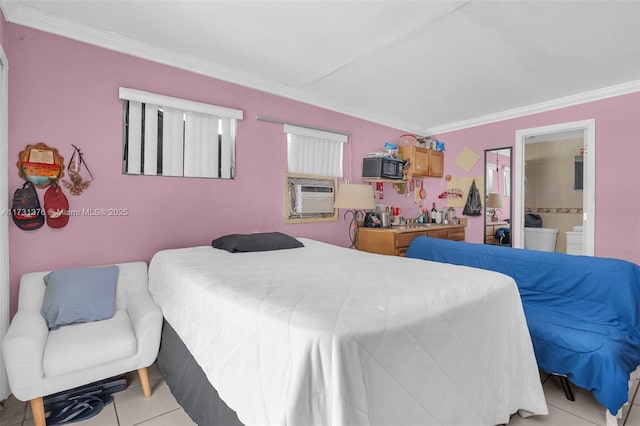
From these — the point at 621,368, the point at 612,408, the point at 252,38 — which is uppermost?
the point at 252,38

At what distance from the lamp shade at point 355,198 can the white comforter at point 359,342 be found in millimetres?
1700

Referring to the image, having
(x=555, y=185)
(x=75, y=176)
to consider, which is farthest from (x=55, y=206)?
(x=555, y=185)

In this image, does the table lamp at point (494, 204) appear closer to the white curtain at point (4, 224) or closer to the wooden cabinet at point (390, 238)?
the wooden cabinet at point (390, 238)

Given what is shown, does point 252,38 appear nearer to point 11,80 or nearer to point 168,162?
point 168,162

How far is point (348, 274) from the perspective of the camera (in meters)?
1.78

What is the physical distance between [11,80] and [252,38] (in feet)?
5.51

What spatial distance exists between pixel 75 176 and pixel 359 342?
249 cm

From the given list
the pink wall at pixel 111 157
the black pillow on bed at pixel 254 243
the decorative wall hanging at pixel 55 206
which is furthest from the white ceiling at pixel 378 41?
the black pillow on bed at pixel 254 243

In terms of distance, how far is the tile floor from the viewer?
1775mm

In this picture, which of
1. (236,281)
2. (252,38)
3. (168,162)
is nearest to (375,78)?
(252,38)

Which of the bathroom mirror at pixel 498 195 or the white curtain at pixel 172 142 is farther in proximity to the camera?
the bathroom mirror at pixel 498 195

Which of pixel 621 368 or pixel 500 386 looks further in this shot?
pixel 621 368

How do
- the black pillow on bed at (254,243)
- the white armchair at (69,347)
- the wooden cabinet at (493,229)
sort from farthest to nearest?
the wooden cabinet at (493,229)
the black pillow on bed at (254,243)
the white armchair at (69,347)

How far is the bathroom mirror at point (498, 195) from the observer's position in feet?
14.4
